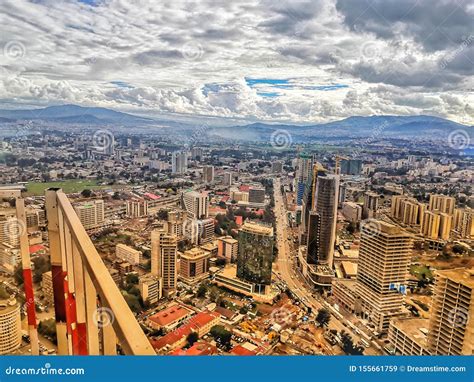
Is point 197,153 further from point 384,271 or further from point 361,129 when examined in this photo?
point 384,271

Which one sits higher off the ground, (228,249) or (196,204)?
(196,204)

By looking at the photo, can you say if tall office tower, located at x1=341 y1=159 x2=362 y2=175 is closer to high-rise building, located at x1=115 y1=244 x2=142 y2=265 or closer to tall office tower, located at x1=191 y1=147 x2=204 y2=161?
tall office tower, located at x1=191 y1=147 x2=204 y2=161

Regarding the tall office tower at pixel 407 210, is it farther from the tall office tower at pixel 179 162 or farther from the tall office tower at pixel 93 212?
the tall office tower at pixel 93 212

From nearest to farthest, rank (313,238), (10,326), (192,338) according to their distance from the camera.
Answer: (10,326), (192,338), (313,238)

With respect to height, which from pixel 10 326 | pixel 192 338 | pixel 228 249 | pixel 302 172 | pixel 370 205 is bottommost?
pixel 192 338

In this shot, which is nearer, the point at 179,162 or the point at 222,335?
the point at 222,335

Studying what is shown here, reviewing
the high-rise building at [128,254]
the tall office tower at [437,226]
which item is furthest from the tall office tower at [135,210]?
the tall office tower at [437,226]

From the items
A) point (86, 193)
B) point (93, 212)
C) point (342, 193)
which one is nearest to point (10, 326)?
point (93, 212)
